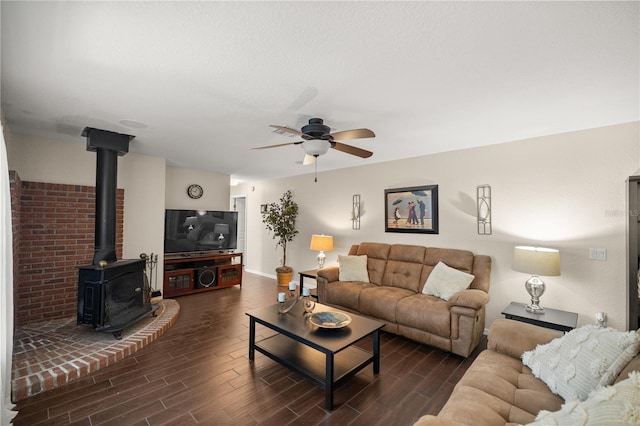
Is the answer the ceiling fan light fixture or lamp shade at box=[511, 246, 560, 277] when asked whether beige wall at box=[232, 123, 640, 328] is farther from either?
the ceiling fan light fixture

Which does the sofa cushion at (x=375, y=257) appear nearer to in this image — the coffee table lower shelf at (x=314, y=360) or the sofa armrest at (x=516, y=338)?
the coffee table lower shelf at (x=314, y=360)

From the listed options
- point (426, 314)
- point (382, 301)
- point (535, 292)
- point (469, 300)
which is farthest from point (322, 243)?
point (535, 292)

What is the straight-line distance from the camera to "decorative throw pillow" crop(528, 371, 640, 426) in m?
0.85

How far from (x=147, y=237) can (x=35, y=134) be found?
181 cm

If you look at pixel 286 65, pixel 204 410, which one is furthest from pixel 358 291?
pixel 286 65

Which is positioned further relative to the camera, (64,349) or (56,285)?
(56,285)

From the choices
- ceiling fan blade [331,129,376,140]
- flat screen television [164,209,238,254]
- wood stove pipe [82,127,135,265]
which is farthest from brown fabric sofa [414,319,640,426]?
flat screen television [164,209,238,254]

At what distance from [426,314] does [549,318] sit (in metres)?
1.09

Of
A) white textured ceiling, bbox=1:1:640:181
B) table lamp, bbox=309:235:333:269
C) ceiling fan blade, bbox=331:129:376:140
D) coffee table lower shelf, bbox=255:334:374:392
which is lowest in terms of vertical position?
coffee table lower shelf, bbox=255:334:374:392

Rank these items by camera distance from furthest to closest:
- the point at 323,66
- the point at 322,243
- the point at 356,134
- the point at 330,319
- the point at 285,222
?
the point at 285,222 < the point at 322,243 < the point at 330,319 < the point at 356,134 < the point at 323,66

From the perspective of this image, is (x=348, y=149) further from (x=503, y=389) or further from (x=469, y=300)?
(x=503, y=389)

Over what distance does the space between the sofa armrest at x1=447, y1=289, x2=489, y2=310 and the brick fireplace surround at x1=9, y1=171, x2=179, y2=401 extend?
328 centimetres

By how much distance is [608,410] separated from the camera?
0.89 metres

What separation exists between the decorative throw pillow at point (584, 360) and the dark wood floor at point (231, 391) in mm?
852
